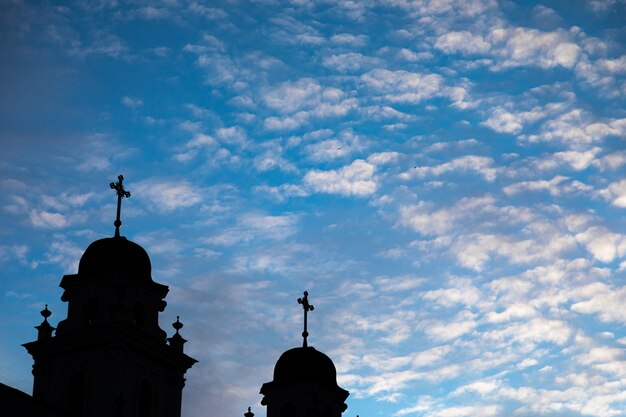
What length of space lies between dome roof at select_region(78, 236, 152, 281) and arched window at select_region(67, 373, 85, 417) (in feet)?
18.4

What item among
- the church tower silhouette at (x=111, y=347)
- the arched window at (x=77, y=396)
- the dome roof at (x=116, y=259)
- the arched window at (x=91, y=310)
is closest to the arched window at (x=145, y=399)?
the church tower silhouette at (x=111, y=347)

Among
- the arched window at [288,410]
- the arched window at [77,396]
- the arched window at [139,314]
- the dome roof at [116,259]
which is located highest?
the dome roof at [116,259]

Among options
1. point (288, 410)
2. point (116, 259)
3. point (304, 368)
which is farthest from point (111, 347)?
point (304, 368)

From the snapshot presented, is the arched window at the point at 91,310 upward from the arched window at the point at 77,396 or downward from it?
upward

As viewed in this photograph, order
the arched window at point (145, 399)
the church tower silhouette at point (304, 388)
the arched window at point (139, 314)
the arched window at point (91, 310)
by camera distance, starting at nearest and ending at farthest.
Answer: the arched window at point (145, 399)
the arched window at point (91, 310)
the arched window at point (139, 314)
the church tower silhouette at point (304, 388)

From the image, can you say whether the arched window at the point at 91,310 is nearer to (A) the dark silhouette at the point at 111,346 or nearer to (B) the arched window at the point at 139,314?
(A) the dark silhouette at the point at 111,346

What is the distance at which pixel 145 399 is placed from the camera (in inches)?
2458

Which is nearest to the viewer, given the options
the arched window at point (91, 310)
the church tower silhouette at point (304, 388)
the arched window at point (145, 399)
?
the arched window at point (145, 399)

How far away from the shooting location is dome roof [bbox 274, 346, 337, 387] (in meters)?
72.7

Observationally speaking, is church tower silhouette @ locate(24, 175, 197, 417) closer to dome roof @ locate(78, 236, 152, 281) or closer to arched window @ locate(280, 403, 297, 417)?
dome roof @ locate(78, 236, 152, 281)

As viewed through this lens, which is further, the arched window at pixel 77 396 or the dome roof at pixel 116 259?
the dome roof at pixel 116 259

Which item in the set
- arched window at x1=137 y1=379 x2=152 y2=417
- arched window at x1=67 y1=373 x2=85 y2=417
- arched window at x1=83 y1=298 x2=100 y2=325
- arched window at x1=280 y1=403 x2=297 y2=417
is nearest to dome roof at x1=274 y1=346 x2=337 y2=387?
arched window at x1=280 y1=403 x2=297 y2=417

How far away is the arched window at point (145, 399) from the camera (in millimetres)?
62003

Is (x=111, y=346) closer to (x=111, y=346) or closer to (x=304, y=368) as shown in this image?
(x=111, y=346)
